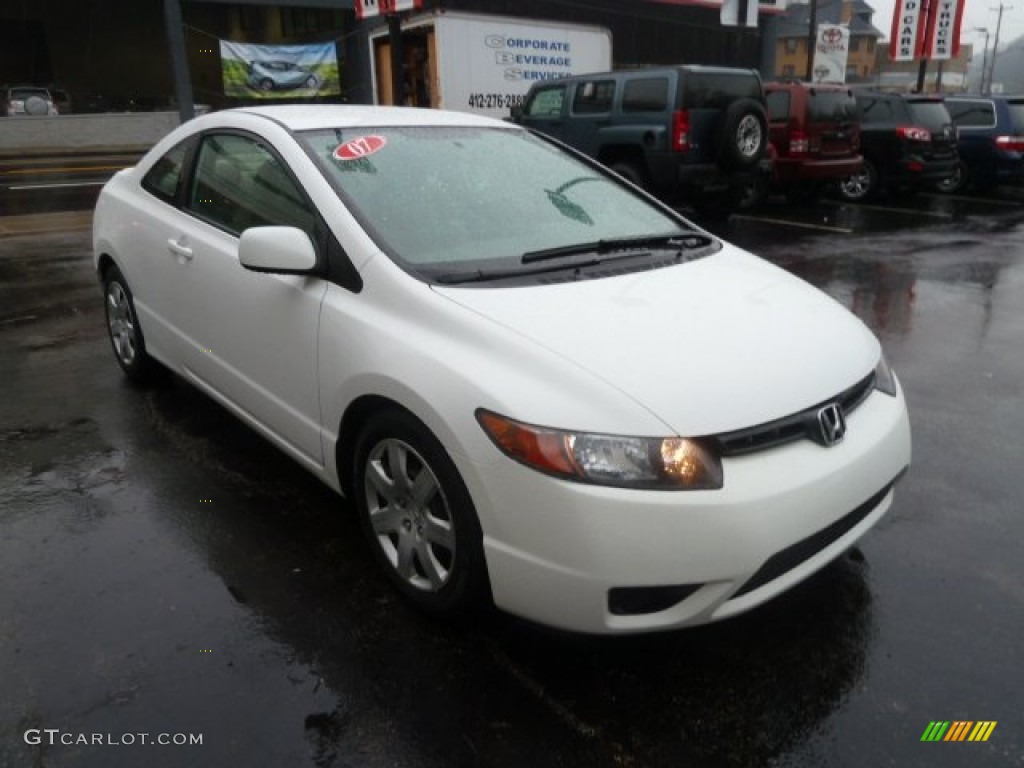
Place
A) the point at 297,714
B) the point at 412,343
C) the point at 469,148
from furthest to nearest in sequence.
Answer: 1. the point at 469,148
2. the point at 412,343
3. the point at 297,714

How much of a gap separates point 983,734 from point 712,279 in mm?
1625

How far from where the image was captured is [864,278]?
8.02 m

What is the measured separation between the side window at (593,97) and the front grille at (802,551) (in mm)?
9590

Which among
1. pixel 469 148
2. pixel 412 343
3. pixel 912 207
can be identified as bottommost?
pixel 912 207

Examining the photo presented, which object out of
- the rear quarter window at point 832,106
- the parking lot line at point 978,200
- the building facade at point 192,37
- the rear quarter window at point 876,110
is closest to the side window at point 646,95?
the rear quarter window at point 832,106

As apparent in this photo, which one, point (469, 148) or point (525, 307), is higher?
point (469, 148)

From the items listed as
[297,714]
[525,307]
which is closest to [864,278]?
[525,307]

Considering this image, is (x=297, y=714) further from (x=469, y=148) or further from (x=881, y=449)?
(x=469, y=148)

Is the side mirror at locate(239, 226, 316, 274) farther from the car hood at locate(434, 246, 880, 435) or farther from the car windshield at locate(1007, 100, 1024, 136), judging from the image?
the car windshield at locate(1007, 100, 1024, 136)

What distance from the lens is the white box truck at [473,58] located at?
1627 cm

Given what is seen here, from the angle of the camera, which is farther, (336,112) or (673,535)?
(336,112)

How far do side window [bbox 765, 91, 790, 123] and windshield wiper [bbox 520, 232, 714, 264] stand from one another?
31.7 ft

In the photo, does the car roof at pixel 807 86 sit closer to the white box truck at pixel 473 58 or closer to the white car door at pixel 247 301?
the white box truck at pixel 473 58

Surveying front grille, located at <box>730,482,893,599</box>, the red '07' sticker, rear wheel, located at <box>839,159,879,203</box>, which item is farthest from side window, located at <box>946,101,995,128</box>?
front grille, located at <box>730,482,893,599</box>
